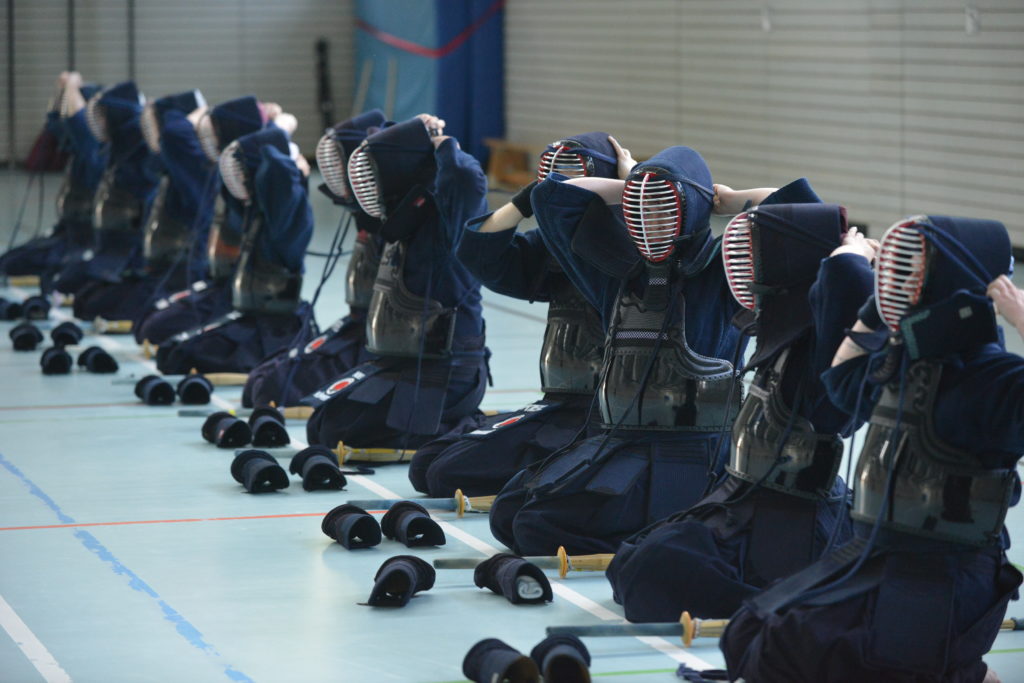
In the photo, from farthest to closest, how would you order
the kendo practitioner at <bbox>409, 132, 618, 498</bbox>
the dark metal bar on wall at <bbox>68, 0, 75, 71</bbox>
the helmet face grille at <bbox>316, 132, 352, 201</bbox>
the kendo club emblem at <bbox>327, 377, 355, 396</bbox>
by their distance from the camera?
the dark metal bar on wall at <bbox>68, 0, 75, 71</bbox> < the helmet face grille at <bbox>316, 132, 352, 201</bbox> < the kendo club emblem at <bbox>327, 377, 355, 396</bbox> < the kendo practitioner at <bbox>409, 132, 618, 498</bbox>

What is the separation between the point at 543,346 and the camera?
22.7 ft

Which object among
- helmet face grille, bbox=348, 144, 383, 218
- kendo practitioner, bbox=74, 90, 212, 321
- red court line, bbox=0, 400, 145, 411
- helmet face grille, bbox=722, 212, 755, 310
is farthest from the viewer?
kendo practitioner, bbox=74, 90, 212, 321

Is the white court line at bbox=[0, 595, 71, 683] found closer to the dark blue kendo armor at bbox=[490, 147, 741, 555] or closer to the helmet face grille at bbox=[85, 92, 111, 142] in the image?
the dark blue kendo armor at bbox=[490, 147, 741, 555]

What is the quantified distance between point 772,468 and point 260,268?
17.5ft

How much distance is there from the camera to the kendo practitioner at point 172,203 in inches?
458

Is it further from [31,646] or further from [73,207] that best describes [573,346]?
[73,207]

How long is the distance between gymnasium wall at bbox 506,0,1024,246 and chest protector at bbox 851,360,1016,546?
29.8 ft

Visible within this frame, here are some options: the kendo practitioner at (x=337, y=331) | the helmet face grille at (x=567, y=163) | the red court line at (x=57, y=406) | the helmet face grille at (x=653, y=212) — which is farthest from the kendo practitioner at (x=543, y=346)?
the red court line at (x=57, y=406)

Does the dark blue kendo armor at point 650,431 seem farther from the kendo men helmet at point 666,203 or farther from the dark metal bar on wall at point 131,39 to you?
the dark metal bar on wall at point 131,39

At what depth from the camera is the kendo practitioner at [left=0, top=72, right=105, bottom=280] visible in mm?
13836

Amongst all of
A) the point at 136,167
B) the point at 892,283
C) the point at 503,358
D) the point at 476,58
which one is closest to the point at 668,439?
the point at 892,283

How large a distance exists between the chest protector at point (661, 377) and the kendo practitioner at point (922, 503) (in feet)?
4.84

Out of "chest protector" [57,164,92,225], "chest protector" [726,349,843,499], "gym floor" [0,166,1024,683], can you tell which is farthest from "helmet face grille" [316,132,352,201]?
"chest protector" [57,164,92,225]

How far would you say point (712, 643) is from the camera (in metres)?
5.06
